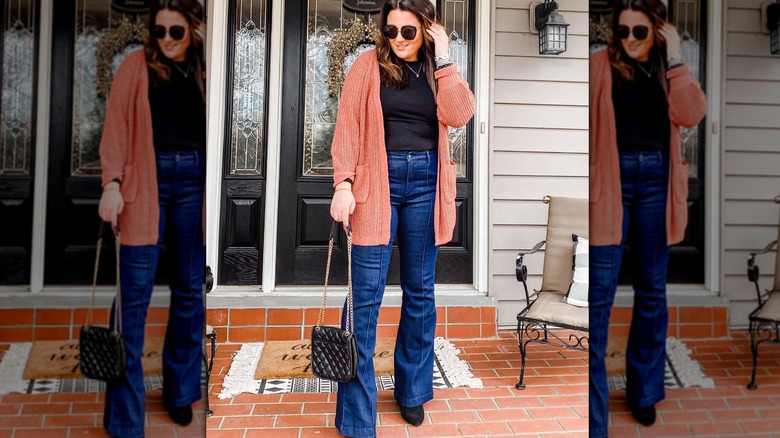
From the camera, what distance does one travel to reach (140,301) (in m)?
0.46

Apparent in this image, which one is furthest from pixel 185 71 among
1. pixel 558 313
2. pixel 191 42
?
pixel 558 313

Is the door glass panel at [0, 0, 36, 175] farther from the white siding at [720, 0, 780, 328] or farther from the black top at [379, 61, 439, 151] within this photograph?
the black top at [379, 61, 439, 151]

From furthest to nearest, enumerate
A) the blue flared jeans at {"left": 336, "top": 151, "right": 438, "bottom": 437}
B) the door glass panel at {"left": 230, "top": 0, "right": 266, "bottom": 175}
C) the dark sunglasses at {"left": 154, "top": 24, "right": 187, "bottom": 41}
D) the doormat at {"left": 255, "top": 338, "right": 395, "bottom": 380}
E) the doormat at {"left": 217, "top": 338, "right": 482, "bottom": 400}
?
the door glass panel at {"left": 230, "top": 0, "right": 266, "bottom": 175} < the doormat at {"left": 255, "top": 338, "right": 395, "bottom": 380} < the doormat at {"left": 217, "top": 338, "right": 482, "bottom": 400} < the blue flared jeans at {"left": 336, "top": 151, "right": 438, "bottom": 437} < the dark sunglasses at {"left": 154, "top": 24, "right": 187, "bottom": 41}

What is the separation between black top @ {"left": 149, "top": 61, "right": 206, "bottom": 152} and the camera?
17.1 inches

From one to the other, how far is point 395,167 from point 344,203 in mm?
232

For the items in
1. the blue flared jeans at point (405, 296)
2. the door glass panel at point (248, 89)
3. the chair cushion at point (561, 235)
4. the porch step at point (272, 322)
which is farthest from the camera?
the door glass panel at point (248, 89)

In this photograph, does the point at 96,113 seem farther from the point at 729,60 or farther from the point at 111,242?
the point at 729,60

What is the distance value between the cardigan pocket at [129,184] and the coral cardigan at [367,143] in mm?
1441

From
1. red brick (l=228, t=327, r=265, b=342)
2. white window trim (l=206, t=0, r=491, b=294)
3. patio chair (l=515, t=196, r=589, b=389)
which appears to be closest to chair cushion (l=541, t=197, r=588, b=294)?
patio chair (l=515, t=196, r=589, b=389)

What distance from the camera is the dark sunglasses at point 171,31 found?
0.44 meters

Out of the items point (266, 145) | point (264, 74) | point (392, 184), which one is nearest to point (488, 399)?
point (392, 184)

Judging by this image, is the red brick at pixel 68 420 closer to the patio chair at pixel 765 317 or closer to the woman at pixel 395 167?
the patio chair at pixel 765 317

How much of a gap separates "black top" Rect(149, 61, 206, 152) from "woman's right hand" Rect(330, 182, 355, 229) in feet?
4.58

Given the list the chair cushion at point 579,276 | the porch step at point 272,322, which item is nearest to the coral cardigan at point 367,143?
the chair cushion at point 579,276
